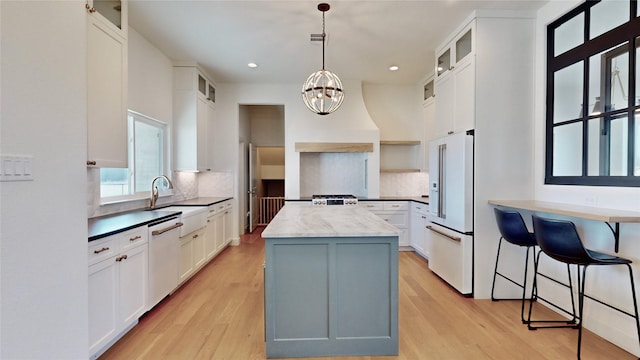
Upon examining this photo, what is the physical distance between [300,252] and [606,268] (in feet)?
7.97

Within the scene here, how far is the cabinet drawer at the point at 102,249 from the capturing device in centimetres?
192

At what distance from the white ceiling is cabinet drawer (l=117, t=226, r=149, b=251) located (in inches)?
85.8

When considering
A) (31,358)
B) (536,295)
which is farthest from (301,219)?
(536,295)

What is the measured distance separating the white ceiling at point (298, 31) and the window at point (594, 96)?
0.53 meters

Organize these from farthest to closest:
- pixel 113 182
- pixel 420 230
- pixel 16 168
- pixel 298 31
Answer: pixel 420 230
pixel 298 31
pixel 113 182
pixel 16 168

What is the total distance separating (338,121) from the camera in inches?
202

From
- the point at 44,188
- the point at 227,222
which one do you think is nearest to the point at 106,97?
the point at 44,188

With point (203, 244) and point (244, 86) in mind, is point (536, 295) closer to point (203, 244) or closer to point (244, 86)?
point (203, 244)

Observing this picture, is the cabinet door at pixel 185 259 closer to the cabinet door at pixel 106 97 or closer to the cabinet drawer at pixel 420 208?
the cabinet door at pixel 106 97

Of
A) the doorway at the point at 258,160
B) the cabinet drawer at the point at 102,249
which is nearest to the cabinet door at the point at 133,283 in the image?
the cabinet drawer at the point at 102,249

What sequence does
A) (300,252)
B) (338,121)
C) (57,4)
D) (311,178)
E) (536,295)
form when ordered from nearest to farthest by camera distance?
(57,4) → (300,252) → (536,295) → (338,121) → (311,178)

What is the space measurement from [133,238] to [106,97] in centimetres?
122

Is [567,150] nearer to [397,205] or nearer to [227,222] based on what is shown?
[397,205]

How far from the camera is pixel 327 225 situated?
7.45 feet
